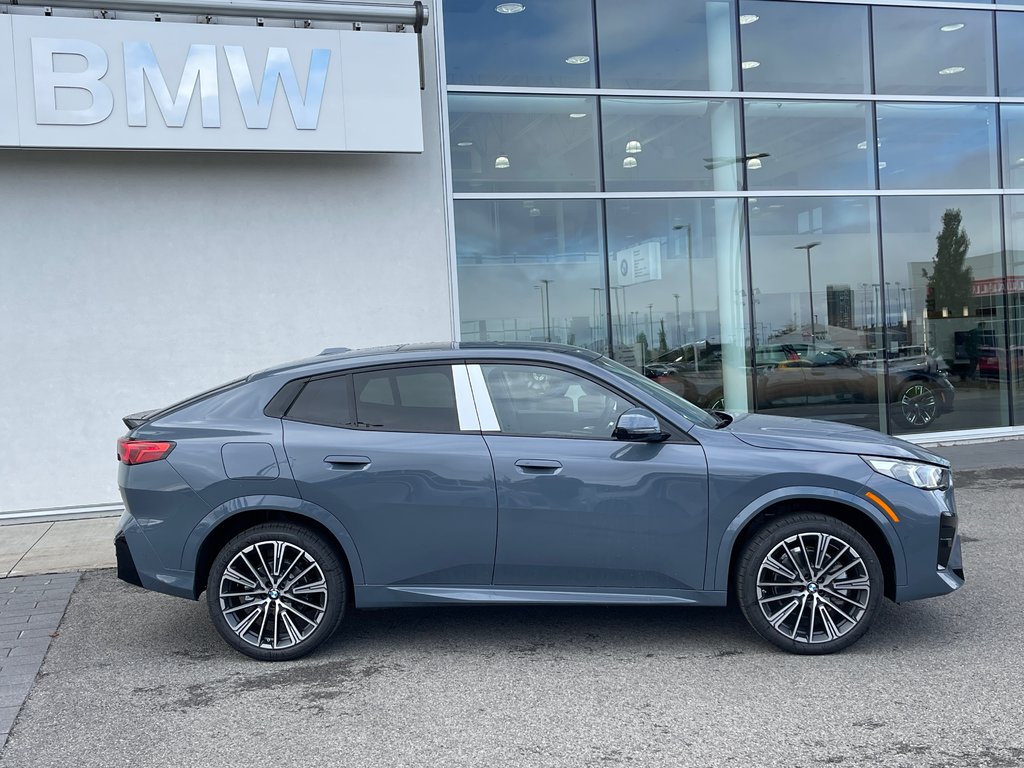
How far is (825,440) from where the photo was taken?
4859 millimetres

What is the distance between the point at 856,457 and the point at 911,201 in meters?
8.68

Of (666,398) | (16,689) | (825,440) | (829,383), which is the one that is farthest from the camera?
(829,383)

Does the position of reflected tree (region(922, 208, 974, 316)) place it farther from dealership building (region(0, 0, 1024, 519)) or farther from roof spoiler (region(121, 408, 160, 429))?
roof spoiler (region(121, 408, 160, 429))

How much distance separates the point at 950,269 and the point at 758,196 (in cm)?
303

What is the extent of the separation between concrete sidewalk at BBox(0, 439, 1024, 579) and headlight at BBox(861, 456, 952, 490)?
5.58 meters

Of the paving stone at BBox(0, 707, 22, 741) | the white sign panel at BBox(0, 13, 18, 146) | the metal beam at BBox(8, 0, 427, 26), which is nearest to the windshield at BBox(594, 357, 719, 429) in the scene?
the paving stone at BBox(0, 707, 22, 741)

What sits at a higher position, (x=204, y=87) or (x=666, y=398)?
(x=204, y=87)

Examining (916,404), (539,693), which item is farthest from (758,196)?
(539,693)

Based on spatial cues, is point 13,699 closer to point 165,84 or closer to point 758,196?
point 165,84

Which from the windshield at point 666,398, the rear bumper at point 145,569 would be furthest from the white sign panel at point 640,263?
the rear bumper at point 145,569

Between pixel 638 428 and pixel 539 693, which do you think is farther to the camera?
pixel 638 428

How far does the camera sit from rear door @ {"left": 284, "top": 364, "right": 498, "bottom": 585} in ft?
15.6

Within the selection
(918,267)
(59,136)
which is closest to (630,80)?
(918,267)

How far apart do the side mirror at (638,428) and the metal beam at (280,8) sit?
6.50 meters
